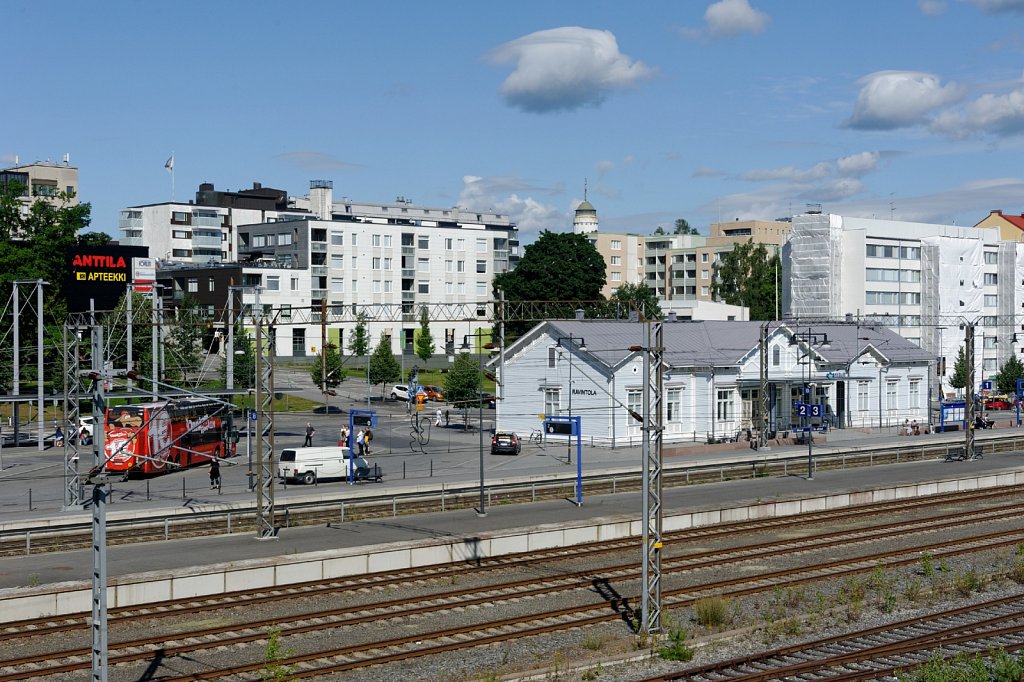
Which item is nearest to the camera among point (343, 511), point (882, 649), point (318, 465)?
point (882, 649)

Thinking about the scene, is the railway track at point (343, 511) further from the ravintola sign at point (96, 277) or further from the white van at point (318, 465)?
the ravintola sign at point (96, 277)

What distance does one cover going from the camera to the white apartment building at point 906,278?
9750 centimetres

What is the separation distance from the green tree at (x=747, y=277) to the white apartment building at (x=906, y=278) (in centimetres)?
1939

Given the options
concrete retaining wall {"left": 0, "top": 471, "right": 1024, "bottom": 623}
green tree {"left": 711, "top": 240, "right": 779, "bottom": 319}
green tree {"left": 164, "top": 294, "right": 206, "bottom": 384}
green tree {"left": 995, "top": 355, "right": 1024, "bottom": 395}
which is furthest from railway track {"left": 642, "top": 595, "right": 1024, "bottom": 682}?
green tree {"left": 711, "top": 240, "right": 779, "bottom": 319}

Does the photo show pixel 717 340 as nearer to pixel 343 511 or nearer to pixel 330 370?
pixel 330 370

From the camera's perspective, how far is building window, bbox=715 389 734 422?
204 ft

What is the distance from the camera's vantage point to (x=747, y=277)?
128 metres

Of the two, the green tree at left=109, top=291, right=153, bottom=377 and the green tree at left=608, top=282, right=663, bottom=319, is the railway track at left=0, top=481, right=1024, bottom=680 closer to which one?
the green tree at left=109, top=291, right=153, bottom=377

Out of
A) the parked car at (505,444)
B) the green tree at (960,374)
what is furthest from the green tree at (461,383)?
the green tree at (960,374)

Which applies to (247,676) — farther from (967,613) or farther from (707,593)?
(967,613)

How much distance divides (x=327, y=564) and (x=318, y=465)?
20.4 meters

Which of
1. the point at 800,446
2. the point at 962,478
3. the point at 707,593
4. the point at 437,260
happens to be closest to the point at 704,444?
the point at 800,446

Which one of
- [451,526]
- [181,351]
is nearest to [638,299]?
[181,351]

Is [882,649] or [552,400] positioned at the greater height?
[552,400]
